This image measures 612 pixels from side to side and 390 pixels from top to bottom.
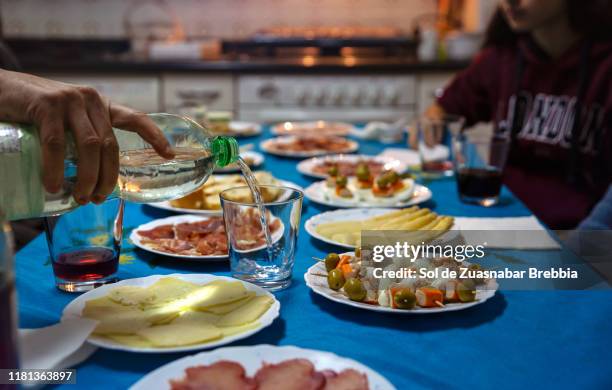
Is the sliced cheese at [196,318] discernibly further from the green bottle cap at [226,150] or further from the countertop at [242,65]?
the countertop at [242,65]

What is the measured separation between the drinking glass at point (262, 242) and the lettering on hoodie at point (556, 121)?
1507 millimetres

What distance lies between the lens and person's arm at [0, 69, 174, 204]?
2.66 ft

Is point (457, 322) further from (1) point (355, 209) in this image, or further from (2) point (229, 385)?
(1) point (355, 209)

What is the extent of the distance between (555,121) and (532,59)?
27 cm

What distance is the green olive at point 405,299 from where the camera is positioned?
86 cm

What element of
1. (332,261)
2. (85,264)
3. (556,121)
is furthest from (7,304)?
(556,121)

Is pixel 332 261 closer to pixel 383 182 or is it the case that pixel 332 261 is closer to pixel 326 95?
pixel 383 182

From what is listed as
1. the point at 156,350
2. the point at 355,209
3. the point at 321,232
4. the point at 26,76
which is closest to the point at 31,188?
the point at 26,76

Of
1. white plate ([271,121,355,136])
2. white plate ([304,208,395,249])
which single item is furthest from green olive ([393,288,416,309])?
white plate ([271,121,355,136])

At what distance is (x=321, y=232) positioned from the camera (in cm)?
122

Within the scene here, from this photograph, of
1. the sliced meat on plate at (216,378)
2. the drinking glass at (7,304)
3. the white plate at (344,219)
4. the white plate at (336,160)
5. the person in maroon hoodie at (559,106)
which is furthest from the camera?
the person in maroon hoodie at (559,106)

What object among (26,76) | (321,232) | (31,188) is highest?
(26,76)

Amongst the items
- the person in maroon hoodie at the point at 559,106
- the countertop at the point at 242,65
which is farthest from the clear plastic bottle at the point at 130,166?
the countertop at the point at 242,65

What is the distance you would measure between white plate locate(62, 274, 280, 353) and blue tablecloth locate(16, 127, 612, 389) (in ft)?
0.06
